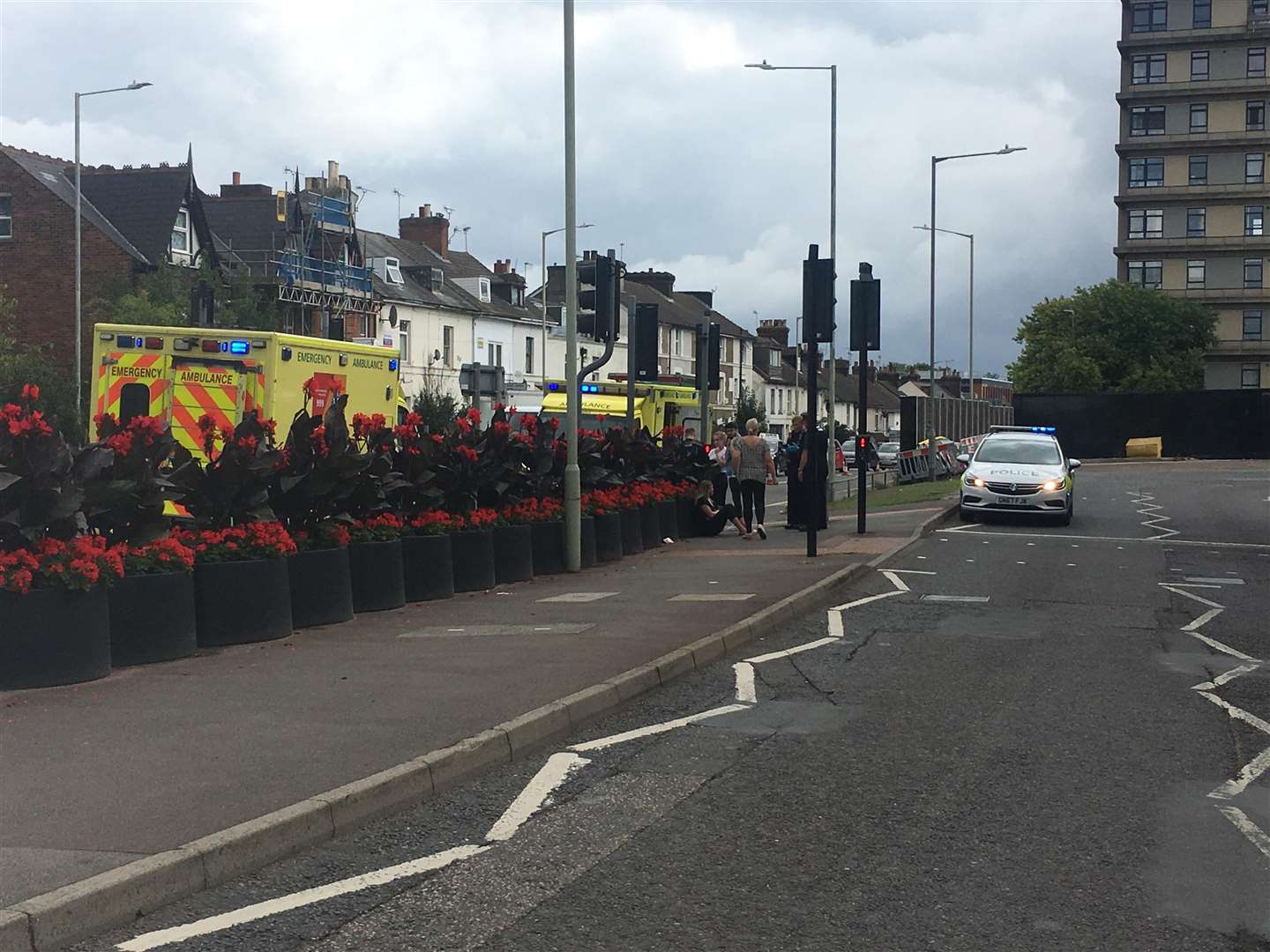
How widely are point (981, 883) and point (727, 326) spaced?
9410 centimetres

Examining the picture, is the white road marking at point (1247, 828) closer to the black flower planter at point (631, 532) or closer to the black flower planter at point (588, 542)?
the black flower planter at point (588, 542)

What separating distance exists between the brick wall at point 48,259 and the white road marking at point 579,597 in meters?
37.7

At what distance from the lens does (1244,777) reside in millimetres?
7469

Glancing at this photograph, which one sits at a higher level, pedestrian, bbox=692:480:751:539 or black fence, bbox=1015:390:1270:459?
black fence, bbox=1015:390:1270:459

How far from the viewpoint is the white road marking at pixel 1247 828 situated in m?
6.26

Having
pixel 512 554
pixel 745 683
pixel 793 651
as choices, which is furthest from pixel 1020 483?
pixel 745 683

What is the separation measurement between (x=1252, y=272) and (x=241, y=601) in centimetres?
9105

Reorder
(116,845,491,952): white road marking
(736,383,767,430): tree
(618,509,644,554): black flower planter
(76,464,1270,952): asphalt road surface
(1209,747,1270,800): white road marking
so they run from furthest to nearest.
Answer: (736,383,767,430): tree → (618,509,644,554): black flower planter → (1209,747,1270,800): white road marking → (76,464,1270,952): asphalt road surface → (116,845,491,952): white road marking

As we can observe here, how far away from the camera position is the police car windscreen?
26.5m

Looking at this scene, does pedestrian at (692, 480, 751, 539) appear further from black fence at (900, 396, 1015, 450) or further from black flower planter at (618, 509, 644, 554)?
black fence at (900, 396, 1015, 450)

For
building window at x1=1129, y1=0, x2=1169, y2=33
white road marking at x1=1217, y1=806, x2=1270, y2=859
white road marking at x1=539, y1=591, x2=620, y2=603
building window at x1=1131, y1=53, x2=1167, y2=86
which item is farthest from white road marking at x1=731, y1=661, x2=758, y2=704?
building window at x1=1129, y1=0, x2=1169, y2=33

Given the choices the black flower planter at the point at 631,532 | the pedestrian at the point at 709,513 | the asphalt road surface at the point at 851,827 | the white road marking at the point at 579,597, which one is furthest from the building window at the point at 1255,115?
the asphalt road surface at the point at 851,827

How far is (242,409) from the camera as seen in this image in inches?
663

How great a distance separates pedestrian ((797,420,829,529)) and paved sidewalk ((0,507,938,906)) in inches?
153
